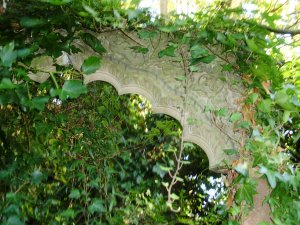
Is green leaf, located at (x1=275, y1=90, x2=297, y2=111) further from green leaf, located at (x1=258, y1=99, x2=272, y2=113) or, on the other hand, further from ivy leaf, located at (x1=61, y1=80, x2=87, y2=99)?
ivy leaf, located at (x1=61, y1=80, x2=87, y2=99)

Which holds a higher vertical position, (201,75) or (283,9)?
(283,9)

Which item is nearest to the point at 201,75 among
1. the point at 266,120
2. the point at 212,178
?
the point at 266,120

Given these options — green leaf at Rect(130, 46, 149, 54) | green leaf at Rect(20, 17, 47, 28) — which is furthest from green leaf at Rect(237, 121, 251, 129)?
green leaf at Rect(20, 17, 47, 28)

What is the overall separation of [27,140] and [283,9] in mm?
2375

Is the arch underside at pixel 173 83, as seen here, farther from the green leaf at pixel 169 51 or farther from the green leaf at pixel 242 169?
the green leaf at pixel 242 169

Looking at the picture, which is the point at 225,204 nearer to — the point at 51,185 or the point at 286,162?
the point at 286,162

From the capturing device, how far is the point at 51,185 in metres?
2.62

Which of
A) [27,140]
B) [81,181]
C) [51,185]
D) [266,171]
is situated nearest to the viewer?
[266,171]

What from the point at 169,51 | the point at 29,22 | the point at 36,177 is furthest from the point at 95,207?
the point at 29,22

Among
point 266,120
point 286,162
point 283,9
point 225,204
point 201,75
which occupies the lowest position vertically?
point 225,204

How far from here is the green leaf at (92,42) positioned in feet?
5.15

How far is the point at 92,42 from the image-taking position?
1.58 metres

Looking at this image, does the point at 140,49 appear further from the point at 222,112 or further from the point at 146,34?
the point at 222,112

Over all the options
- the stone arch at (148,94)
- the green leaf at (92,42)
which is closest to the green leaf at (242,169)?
the stone arch at (148,94)
